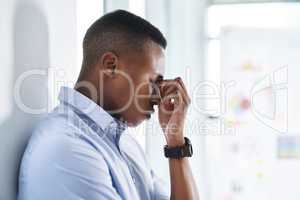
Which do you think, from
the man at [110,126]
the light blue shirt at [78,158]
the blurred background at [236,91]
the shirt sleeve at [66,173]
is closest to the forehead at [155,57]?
the man at [110,126]

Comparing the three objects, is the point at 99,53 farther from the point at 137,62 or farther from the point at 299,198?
the point at 299,198

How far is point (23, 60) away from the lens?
0.92 metres

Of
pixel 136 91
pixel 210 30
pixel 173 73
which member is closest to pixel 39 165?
pixel 136 91

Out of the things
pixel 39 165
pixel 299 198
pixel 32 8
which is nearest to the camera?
pixel 39 165

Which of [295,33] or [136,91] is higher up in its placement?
[295,33]

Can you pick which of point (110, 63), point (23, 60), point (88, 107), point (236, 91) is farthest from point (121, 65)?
point (236, 91)

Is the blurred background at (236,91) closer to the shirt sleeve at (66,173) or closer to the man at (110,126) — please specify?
the man at (110,126)

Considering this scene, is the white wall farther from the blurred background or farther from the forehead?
the blurred background

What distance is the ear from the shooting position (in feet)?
3.34

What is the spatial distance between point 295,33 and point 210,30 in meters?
0.39

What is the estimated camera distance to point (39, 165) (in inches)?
32.8

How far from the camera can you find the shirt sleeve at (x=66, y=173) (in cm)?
82

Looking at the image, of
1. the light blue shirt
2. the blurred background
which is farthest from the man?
the blurred background

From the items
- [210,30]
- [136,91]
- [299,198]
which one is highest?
[210,30]
